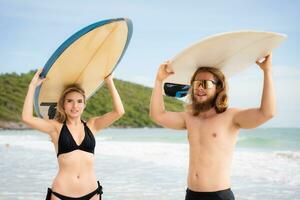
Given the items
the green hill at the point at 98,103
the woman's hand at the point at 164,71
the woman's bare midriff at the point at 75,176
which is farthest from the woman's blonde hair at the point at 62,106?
the green hill at the point at 98,103

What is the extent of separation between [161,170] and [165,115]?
784 centimetres

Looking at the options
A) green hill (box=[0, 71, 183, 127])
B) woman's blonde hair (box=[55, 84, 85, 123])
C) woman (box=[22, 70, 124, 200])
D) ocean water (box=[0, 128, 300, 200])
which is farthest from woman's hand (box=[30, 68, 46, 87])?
green hill (box=[0, 71, 183, 127])

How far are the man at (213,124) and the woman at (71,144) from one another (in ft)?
2.66

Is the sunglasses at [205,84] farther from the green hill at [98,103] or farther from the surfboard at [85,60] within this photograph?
the green hill at [98,103]

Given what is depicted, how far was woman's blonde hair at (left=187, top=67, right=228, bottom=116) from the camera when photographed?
371cm

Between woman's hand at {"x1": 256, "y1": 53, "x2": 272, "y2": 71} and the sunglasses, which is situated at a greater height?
woman's hand at {"x1": 256, "y1": 53, "x2": 272, "y2": 71}

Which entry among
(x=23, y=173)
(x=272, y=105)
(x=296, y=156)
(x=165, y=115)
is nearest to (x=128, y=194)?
(x=23, y=173)

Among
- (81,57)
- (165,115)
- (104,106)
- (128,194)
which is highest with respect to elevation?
(104,106)

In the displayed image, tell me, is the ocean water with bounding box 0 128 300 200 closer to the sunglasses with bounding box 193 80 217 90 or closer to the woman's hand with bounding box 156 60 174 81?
the woman's hand with bounding box 156 60 174 81

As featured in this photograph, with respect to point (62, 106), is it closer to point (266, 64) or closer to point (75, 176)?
point (75, 176)

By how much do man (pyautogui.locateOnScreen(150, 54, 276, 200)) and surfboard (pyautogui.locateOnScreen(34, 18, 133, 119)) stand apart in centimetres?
93

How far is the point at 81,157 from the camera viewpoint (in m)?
4.17

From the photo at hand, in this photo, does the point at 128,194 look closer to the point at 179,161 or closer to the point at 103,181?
the point at 103,181

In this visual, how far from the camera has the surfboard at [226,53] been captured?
12.0 ft
